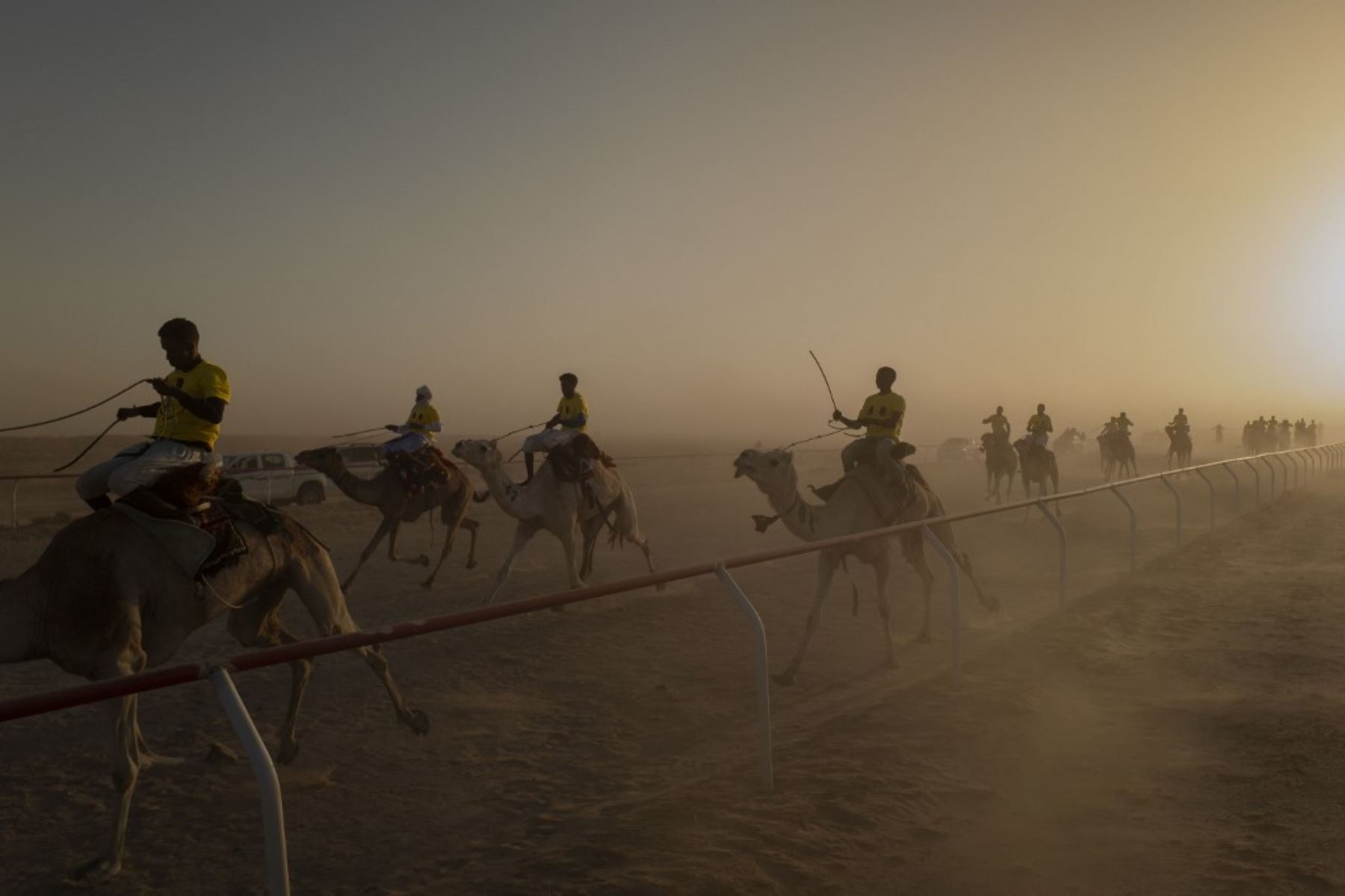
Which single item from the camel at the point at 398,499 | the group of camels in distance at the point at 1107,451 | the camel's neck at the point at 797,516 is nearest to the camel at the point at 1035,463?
the group of camels in distance at the point at 1107,451

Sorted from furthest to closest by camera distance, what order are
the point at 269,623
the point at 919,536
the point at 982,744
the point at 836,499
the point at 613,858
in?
the point at 919,536 → the point at 836,499 → the point at 269,623 → the point at 982,744 → the point at 613,858

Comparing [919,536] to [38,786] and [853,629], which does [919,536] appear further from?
[38,786]

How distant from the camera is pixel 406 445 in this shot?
14.1 meters

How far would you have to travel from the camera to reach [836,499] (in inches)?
390

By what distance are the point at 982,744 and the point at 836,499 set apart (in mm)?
4003

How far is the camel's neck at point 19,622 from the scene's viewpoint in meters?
5.13

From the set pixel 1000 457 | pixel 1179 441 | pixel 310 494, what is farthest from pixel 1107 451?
pixel 310 494

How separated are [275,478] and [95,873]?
76.4 ft

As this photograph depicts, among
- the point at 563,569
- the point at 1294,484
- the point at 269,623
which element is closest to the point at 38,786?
the point at 269,623

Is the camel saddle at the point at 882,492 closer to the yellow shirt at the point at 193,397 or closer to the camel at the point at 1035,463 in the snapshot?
the yellow shirt at the point at 193,397

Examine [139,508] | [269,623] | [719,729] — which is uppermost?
[139,508]

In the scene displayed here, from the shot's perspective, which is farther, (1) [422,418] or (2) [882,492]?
(1) [422,418]

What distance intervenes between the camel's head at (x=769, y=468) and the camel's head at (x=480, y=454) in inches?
154

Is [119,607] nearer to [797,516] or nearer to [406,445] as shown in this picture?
[797,516]
